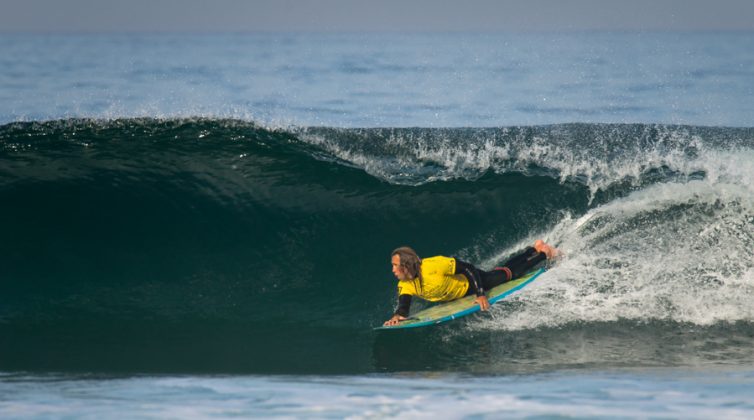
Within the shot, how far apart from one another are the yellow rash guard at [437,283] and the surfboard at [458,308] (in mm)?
100

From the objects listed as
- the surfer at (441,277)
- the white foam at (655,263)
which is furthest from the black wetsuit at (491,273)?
the white foam at (655,263)

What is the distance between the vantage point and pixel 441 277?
28.7ft

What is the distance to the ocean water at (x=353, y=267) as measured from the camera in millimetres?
6809

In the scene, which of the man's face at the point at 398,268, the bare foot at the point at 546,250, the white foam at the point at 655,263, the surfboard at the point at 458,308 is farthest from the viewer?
the bare foot at the point at 546,250

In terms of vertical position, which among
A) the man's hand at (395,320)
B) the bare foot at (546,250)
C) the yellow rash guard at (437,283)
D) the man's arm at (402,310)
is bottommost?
the man's hand at (395,320)

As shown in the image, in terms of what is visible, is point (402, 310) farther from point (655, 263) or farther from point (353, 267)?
point (655, 263)

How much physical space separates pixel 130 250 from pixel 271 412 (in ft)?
16.5

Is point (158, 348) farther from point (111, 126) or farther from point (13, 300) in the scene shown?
point (111, 126)

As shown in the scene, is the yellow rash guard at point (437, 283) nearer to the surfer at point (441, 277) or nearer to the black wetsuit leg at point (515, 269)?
the surfer at point (441, 277)

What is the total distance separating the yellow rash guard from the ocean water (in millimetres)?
350

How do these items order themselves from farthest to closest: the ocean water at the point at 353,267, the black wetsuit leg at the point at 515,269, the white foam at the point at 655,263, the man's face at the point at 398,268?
1. the white foam at the point at 655,263
2. the black wetsuit leg at the point at 515,269
3. the man's face at the point at 398,268
4. the ocean water at the point at 353,267

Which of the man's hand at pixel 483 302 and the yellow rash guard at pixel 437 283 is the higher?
the yellow rash guard at pixel 437 283

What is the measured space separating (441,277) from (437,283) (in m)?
0.07

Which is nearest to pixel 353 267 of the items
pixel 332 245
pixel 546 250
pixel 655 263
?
pixel 332 245
